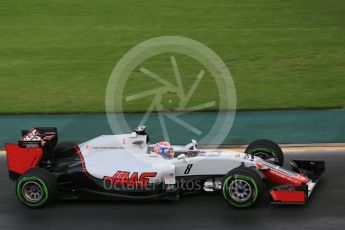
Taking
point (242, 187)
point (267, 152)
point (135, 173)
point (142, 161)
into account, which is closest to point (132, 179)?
point (135, 173)

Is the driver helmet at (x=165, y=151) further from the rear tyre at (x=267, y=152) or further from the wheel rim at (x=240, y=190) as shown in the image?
the rear tyre at (x=267, y=152)

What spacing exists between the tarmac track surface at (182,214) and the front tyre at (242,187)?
147mm

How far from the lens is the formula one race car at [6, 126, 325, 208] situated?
1102 cm

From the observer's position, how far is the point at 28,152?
11836 mm

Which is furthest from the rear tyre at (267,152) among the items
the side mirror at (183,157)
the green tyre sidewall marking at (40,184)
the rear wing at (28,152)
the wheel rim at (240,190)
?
the green tyre sidewall marking at (40,184)

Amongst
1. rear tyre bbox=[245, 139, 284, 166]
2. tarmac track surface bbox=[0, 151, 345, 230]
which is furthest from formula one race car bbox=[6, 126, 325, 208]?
rear tyre bbox=[245, 139, 284, 166]

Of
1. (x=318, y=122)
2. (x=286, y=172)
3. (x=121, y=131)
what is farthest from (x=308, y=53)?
(x=286, y=172)

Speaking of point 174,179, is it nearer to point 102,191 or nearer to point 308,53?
point 102,191

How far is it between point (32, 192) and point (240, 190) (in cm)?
321

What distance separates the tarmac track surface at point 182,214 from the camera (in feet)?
34.2

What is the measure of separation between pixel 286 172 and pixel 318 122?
17.3 ft

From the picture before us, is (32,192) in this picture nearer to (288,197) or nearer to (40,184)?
(40,184)

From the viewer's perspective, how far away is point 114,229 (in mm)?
10453

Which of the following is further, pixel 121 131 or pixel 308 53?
pixel 308 53
